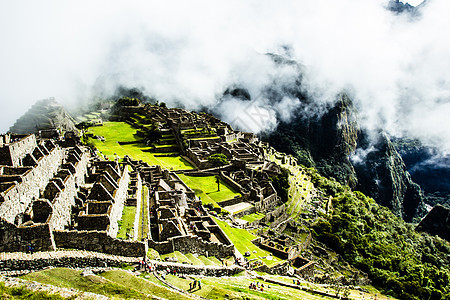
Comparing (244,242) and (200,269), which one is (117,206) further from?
(244,242)

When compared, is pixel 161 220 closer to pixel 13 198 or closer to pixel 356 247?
pixel 13 198

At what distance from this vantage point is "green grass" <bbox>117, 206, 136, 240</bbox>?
2685 centimetres

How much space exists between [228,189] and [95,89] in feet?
412

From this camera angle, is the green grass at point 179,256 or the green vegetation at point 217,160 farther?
the green vegetation at point 217,160

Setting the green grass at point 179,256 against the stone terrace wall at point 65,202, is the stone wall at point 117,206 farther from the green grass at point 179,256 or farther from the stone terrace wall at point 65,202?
the green grass at point 179,256

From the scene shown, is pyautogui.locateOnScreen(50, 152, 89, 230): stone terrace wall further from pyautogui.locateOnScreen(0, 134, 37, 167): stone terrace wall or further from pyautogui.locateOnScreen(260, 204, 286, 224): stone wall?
pyautogui.locateOnScreen(260, 204, 286, 224): stone wall

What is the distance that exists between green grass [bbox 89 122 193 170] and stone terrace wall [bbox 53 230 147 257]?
37926 mm

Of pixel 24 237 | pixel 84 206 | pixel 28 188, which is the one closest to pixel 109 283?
pixel 24 237

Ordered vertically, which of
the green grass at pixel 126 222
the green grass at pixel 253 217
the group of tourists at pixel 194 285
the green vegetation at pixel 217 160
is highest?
the green vegetation at pixel 217 160

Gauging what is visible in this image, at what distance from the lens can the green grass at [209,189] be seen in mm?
52700

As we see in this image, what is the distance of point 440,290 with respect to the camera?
59.5m

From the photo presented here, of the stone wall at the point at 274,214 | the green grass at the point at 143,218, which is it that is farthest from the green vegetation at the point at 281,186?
the green grass at the point at 143,218

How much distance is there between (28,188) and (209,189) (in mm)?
35479

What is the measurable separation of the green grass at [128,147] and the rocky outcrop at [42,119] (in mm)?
8673
